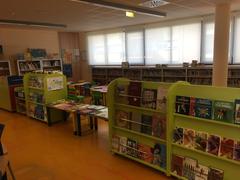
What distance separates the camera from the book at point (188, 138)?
2.75 metres

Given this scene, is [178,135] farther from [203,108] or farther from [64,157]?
[64,157]

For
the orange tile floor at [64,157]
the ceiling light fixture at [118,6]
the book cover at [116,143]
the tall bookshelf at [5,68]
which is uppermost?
the ceiling light fixture at [118,6]

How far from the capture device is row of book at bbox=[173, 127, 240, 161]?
2.40 m

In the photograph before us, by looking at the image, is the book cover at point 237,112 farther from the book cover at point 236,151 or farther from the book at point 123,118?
the book at point 123,118

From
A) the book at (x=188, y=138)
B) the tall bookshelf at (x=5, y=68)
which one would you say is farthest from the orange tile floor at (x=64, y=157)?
the tall bookshelf at (x=5, y=68)

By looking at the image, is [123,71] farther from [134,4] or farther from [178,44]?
[134,4]

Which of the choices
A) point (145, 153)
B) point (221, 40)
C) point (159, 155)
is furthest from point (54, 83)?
point (221, 40)

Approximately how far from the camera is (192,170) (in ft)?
9.02

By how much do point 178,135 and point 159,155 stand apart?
492mm

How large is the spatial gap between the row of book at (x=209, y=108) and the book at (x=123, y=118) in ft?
3.34

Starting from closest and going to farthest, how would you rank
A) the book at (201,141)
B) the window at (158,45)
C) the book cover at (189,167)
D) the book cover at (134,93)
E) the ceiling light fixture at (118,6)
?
the book at (201,141) → the book cover at (189,167) → the book cover at (134,93) → the ceiling light fixture at (118,6) → the window at (158,45)

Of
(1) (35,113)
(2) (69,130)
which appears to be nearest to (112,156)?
A: (2) (69,130)

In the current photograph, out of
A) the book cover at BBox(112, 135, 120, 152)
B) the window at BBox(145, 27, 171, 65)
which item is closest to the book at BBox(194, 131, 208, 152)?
the book cover at BBox(112, 135, 120, 152)

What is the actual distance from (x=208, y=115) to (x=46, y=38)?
899 cm
